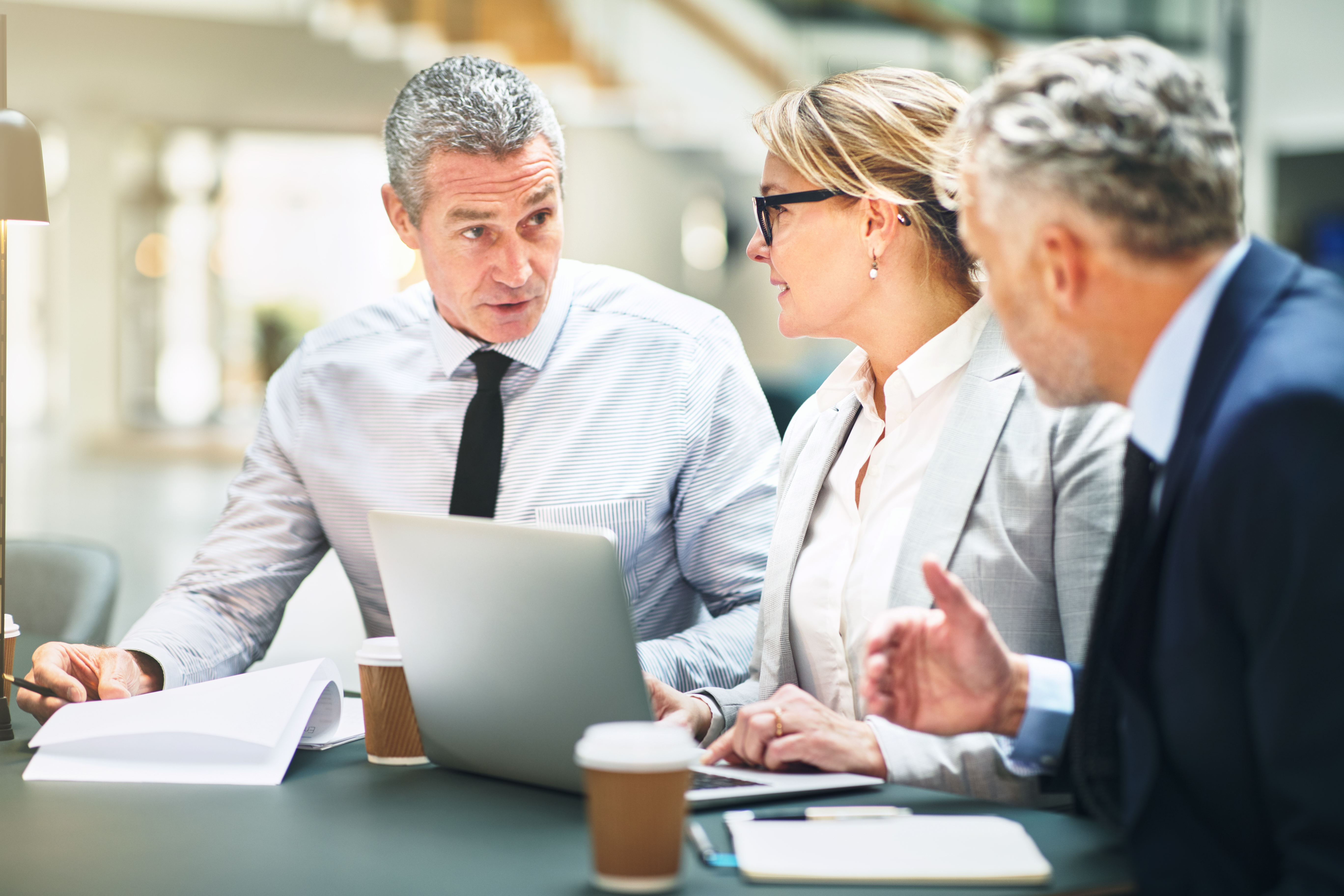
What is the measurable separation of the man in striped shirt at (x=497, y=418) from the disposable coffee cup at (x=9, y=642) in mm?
288

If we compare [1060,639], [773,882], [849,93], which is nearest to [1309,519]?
[773,882]

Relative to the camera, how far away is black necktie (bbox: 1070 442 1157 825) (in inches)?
46.8

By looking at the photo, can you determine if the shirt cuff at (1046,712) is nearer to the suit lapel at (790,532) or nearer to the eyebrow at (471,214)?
the suit lapel at (790,532)

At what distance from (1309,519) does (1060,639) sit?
25.4 inches

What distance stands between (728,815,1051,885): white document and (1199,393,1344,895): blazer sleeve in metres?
0.21

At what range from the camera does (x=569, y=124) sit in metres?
12.0

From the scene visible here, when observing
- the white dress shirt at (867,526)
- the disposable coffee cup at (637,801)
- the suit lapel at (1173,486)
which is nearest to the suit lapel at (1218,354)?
the suit lapel at (1173,486)

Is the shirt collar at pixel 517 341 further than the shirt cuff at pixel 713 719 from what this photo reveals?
Yes

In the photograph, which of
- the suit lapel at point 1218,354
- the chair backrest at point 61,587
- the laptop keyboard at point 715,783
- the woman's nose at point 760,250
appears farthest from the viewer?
the chair backrest at point 61,587

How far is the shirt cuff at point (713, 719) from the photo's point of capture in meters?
1.63

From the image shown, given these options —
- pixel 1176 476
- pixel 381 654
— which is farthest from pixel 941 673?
pixel 381 654

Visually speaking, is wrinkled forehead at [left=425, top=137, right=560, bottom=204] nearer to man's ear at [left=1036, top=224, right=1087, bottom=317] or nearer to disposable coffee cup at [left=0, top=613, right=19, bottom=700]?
disposable coffee cup at [left=0, top=613, right=19, bottom=700]

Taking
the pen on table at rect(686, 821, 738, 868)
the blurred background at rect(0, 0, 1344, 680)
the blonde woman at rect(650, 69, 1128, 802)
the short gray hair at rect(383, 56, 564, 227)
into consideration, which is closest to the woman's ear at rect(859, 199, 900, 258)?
the blonde woman at rect(650, 69, 1128, 802)

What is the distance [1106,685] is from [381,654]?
2.61 ft
